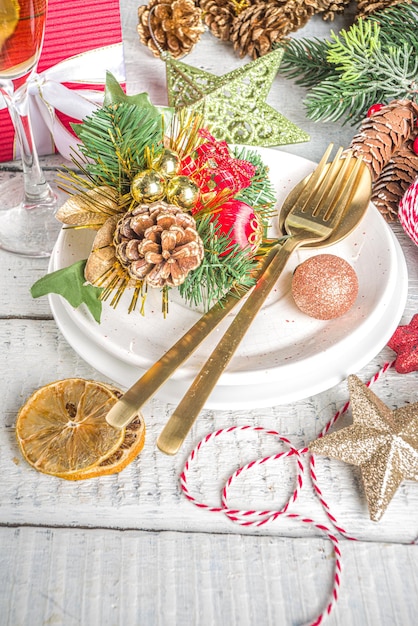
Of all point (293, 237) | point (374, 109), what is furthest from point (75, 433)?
point (374, 109)

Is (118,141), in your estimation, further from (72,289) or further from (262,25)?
(262,25)

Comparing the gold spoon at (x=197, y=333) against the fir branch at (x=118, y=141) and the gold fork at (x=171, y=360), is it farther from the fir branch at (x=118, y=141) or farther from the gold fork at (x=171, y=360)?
the fir branch at (x=118, y=141)

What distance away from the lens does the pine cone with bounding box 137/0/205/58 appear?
3.23 ft

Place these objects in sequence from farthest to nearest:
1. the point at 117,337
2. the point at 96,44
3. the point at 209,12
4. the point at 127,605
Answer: the point at 209,12 < the point at 96,44 < the point at 117,337 < the point at 127,605

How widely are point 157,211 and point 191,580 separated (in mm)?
315

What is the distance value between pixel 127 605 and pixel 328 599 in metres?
0.16

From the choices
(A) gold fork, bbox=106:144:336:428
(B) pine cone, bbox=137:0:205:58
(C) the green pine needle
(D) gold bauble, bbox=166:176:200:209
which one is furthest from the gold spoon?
(B) pine cone, bbox=137:0:205:58

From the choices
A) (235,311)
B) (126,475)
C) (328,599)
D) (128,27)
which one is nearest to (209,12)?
(128,27)

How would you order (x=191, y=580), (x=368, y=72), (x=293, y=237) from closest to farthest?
(x=191, y=580), (x=293, y=237), (x=368, y=72)

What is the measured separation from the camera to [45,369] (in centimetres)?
63

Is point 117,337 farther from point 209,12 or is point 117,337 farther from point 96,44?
point 209,12

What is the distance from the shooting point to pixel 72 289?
0.58 meters

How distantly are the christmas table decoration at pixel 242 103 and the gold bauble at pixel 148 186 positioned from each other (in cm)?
30

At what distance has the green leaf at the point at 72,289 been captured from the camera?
58 cm
